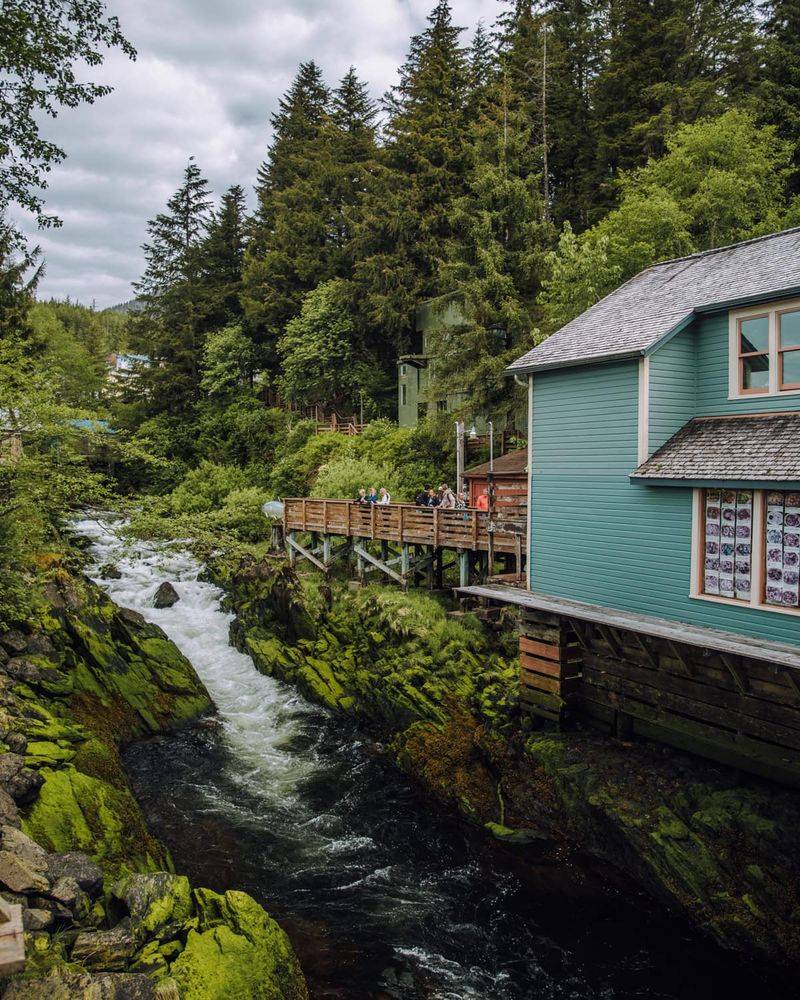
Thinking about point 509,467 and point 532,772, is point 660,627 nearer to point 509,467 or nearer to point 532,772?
point 532,772

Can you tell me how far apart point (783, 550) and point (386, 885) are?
8013mm

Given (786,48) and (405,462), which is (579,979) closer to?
(405,462)

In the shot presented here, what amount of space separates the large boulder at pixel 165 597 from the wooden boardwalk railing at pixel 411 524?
4730 millimetres

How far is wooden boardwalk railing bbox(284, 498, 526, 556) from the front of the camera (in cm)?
1598

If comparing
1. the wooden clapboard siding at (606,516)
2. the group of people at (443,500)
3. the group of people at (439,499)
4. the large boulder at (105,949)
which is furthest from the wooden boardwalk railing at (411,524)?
the large boulder at (105,949)

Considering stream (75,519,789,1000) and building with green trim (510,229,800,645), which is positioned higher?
building with green trim (510,229,800,645)

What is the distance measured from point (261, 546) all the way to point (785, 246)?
22180 mm

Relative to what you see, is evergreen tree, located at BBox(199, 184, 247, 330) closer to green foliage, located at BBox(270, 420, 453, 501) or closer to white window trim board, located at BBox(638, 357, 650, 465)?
green foliage, located at BBox(270, 420, 453, 501)

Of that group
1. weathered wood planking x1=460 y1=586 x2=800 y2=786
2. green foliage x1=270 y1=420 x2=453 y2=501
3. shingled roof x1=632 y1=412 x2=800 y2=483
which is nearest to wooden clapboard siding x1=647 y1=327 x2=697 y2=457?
shingled roof x1=632 y1=412 x2=800 y2=483

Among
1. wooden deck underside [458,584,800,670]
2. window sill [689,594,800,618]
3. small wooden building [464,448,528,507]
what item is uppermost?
small wooden building [464,448,528,507]

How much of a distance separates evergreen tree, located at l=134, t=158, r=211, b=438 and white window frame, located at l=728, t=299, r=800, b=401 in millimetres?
35231

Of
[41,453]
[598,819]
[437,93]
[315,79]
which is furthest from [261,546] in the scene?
[315,79]

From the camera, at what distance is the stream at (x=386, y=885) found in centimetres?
841

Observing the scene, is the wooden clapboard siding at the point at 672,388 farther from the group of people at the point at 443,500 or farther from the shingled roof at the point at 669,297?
the group of people at the point at 443,500
